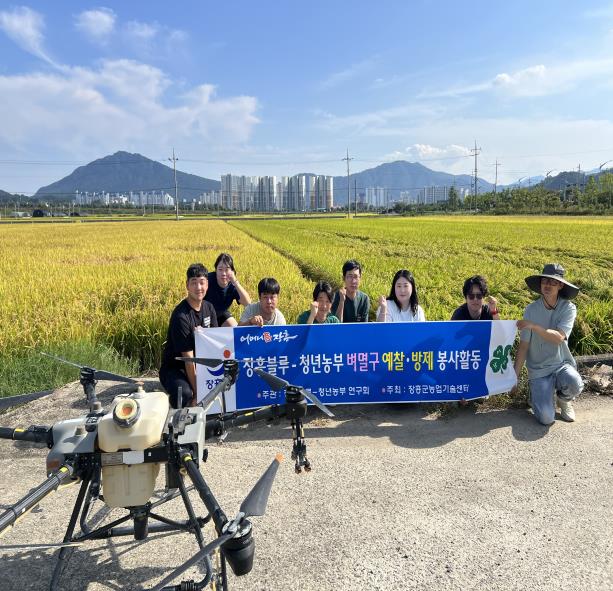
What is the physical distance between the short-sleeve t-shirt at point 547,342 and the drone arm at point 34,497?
4.55 m

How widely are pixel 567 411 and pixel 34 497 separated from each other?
4752mm

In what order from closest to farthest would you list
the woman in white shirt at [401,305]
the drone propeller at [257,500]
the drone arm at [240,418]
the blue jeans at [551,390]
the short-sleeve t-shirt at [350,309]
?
1. the drone propeller at [257,500]
2. the drone arm at [240,418]
3. the blue jeans at [551,390]
4. the woman in white shirt at [401,305]
5. the short-sleeve t-shirt at [350,309]

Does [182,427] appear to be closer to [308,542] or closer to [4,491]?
[308,542]

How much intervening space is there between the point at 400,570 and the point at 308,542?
579mm

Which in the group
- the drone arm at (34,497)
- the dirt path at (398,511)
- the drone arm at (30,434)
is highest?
the drone arm at (30,434)

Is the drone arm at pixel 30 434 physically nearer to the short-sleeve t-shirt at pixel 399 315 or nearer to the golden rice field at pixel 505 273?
the short-sleeve t-shirt at pixel 399 315

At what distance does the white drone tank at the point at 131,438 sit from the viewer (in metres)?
1.70

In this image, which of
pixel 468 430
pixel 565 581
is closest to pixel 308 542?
pixel 565 581

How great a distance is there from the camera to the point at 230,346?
4.88 metres

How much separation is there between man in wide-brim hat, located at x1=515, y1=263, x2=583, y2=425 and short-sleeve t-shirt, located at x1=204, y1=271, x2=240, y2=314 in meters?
3.57

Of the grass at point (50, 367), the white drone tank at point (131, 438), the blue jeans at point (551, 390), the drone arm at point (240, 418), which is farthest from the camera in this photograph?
the grass at point (50, 367)

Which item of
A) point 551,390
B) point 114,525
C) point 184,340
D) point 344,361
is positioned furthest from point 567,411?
point 114,525

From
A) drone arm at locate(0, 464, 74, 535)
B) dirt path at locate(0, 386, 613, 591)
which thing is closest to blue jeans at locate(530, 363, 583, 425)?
dirt path at locate(0, 386, 613, 591)

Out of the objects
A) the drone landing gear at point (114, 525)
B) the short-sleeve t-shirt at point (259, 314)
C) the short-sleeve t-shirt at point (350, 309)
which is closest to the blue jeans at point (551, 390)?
A: the short-sleeve t-shirt at point (350, 309)
